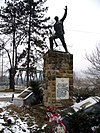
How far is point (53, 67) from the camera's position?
44.8ft

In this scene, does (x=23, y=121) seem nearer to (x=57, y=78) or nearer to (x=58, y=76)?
(x=57, y=78)

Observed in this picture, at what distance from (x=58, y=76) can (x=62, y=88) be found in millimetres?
602

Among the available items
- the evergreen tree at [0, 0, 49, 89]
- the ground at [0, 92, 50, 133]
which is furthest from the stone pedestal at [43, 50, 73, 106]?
the evergreen tree at [0, 0, 49, 89]

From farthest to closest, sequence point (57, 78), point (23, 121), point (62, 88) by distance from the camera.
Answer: point (62, 88), point (57, 78), point (23, 121)

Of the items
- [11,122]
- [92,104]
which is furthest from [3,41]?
[92,104]

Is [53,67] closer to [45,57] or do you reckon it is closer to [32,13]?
[45,57]

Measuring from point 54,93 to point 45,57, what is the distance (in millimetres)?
1709

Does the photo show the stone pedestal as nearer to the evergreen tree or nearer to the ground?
the ground

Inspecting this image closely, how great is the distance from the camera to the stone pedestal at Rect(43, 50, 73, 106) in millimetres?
13516

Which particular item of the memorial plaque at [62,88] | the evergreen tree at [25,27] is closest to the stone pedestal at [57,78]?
the memorial plaque at [62,88]

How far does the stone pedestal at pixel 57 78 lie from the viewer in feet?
44.3

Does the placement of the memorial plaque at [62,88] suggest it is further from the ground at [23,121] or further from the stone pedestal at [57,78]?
the ground at [23,121]

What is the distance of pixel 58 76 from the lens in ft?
44.9

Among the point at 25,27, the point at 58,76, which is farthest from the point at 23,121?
the point at 25,27
